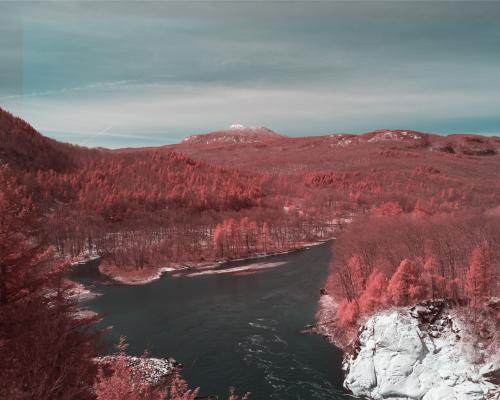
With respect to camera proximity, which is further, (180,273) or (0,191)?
→ (180,273)

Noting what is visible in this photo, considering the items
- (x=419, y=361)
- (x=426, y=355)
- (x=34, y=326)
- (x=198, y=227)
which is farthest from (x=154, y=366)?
(x=198, y=227)

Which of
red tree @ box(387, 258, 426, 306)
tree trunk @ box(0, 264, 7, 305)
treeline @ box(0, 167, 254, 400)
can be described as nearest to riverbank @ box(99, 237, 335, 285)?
red tree @ box(387, 258, 426, 306)

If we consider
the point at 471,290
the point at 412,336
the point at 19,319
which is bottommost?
the point at 412,336

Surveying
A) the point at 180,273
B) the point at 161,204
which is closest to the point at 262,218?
the point at 161,204

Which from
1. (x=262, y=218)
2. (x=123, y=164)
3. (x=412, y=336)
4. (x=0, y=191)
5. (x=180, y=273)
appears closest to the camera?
(x=0, y=191)

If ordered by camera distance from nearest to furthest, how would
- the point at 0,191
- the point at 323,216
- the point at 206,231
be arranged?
the point at 0,191
the point at 206,231
the point at 323,216

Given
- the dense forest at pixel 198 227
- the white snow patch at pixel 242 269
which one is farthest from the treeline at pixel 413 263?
the white snow patch at pixel 242 269

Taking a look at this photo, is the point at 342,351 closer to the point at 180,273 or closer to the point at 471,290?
the point at 471,290
